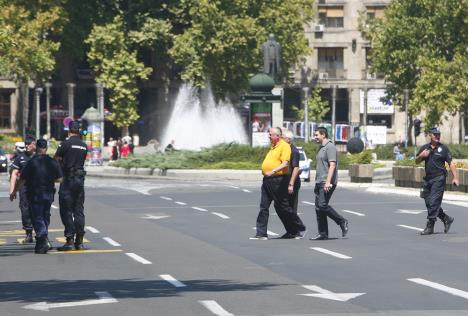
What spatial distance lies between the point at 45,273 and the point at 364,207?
17.0 metres

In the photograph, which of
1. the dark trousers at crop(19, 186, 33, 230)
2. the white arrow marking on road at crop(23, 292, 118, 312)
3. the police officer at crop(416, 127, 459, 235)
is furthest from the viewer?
the police officer at crop(416, 127, 459, 235)

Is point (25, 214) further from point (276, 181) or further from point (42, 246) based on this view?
point (276, 181)

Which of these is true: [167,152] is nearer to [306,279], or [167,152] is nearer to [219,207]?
[219,207]

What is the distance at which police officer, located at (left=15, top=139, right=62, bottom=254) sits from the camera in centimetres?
2123

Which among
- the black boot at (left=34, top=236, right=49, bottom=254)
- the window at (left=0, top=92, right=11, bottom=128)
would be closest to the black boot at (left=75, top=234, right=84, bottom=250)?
the black boot at (left=34, top=236, right=49, bottom=254)

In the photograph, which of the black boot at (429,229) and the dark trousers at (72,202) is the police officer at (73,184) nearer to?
the dark trousers at (72,202)

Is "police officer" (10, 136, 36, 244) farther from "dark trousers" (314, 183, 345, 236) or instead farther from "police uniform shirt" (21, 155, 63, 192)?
"dark trousers" (314, 183, 345, 236)

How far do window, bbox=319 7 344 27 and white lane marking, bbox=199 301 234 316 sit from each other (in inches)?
3612

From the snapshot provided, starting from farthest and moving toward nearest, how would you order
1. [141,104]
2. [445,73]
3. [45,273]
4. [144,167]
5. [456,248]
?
[141,104]
[445,73]
[144,167]
[456,248]
[45,273]

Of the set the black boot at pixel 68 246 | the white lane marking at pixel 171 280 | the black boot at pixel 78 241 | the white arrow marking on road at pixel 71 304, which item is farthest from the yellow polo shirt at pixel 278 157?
the white arrow marking on road at pixel 71 304

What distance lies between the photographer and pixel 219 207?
34156 mm

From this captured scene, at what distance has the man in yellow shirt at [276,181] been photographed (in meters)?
23.5

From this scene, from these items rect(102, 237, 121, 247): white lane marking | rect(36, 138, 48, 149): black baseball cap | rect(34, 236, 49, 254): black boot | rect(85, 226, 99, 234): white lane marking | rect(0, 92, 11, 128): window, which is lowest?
rect(85, 226, 99, 234): white lane marking

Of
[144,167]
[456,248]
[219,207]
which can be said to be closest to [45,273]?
[456,248]
